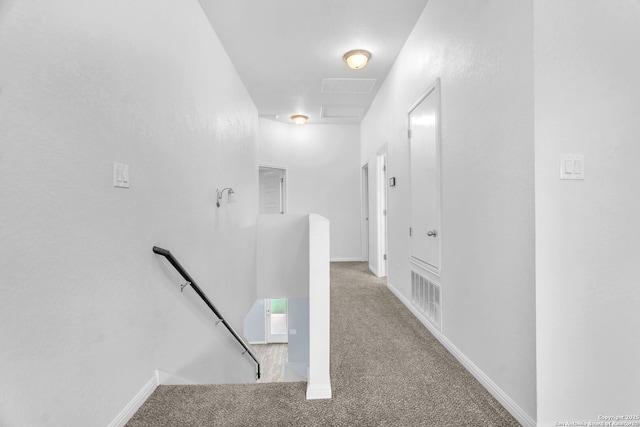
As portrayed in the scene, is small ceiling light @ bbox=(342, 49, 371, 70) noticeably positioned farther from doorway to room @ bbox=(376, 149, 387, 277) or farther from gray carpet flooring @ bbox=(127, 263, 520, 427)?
gray carpet flooring @ bbox=(127, 263, 520, 427)

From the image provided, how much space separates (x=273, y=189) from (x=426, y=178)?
4.41m

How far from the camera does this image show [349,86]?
4.59 metres

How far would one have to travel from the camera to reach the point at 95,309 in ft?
4.46

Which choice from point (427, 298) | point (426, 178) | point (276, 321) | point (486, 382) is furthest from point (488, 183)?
point (276, 321)

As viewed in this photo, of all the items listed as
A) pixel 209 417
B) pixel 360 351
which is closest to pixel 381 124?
pixel 360 351

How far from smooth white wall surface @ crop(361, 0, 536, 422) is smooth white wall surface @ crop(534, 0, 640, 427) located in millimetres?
65

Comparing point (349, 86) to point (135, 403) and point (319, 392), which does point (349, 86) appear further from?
point (135, 403)

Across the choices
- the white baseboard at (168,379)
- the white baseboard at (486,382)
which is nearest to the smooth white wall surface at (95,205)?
the white baseboard at (168,379)

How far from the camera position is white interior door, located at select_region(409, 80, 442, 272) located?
2.59m

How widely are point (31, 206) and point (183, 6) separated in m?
1.96

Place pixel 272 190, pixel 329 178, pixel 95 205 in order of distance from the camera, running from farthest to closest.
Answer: pixel 272 190, pixel 329 178, pixel 95 205

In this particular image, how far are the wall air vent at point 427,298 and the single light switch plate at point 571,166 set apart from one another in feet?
4.48

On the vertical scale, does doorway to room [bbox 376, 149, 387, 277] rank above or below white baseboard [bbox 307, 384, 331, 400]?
above

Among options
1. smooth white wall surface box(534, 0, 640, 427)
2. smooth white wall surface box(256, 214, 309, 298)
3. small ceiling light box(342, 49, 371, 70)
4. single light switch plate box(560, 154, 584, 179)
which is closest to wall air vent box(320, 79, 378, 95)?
small ceiling light box(342, 49, 371, 70)
